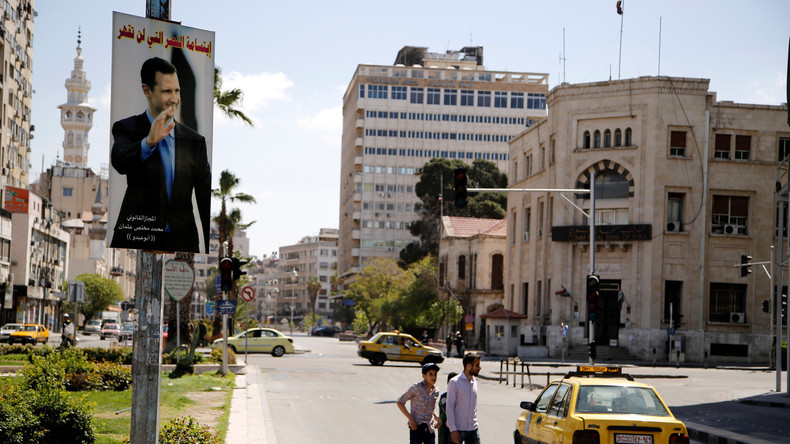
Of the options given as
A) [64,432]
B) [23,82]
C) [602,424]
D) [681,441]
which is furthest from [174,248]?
[23,82]

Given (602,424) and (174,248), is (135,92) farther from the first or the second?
(602,424)

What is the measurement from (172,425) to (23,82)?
227 ft

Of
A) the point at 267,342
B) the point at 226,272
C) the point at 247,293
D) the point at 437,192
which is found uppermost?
the point at 437,192

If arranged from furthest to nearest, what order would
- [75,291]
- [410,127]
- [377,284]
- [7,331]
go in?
[410,127], [377,284], [7,331], [75,291]

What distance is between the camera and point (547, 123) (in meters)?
59.3

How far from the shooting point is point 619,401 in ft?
38.4

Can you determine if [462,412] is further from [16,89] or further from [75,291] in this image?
[16,89]

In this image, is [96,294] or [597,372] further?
[96,294]

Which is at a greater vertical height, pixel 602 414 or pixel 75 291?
pixel 75 291

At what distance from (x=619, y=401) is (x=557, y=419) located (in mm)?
805

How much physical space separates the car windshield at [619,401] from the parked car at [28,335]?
155 feet

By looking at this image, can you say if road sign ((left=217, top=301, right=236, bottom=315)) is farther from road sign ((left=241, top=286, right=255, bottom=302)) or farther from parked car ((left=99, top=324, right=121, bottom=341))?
parked car ((left=99, top=324, right=121, bottom=341))

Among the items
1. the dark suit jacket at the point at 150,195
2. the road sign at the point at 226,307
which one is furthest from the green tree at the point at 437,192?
the dark suit jacket at the point at 150,195

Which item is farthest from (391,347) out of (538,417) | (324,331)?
(324,331)
